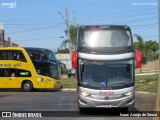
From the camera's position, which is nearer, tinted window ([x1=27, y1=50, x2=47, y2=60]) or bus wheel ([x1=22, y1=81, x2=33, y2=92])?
tinted window ([x1=27, y1=50, x2=47, y2=60])

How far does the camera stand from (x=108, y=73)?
1653 cm

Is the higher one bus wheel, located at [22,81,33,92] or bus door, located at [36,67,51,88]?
bus door, located at [36,67,51,88]

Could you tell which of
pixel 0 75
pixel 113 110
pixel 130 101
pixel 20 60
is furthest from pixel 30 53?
pixel 130 101

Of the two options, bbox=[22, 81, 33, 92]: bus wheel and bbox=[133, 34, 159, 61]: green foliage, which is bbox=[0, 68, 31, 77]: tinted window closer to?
bbox=[22, 81, 33, 92]: bus wheel

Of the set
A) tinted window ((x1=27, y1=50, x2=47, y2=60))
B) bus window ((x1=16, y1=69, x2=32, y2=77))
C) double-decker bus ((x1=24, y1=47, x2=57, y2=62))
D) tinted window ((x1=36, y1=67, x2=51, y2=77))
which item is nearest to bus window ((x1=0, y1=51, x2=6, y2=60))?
bus window ((x1=16, y1=69, x2=32, y2=77))

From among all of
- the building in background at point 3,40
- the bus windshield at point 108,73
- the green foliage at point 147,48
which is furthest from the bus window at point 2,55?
the green foliage at point 147,48

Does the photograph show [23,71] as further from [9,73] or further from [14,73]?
[9,73]

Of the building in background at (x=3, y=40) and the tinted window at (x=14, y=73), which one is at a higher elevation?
the building in background at (x=3, y=40)

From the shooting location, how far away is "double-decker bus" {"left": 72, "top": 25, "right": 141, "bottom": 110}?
16141 mm

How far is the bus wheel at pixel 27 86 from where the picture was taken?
35312 millimetres

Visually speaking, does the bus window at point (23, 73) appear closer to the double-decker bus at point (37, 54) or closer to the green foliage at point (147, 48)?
the double-decker bus at point (37, 54)

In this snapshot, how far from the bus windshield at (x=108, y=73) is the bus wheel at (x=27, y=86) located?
19270 millimetres

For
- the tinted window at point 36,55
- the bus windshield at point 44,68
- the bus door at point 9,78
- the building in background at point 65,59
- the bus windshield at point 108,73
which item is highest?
the bus windshield at point 108,73

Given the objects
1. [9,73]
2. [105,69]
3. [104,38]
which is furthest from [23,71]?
[105,69]
